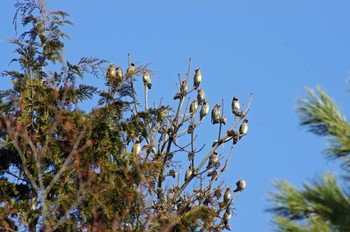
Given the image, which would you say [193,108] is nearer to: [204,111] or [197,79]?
[204,111]

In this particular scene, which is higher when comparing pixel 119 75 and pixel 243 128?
pixel 243 128

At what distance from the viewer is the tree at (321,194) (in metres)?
3.54

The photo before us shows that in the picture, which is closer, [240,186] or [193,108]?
[193,108]

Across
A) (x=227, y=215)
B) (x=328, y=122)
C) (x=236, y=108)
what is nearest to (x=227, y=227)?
(x=227, y=215)

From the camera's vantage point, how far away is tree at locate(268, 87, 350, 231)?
3545mm

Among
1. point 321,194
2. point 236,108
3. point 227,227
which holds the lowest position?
point 321,194

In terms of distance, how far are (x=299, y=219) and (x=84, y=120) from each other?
8.55 meters

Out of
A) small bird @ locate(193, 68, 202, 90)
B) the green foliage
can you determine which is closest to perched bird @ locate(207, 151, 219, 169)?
small bird @ locate(193, 68, 202, 90)

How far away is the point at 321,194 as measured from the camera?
3.59 metres

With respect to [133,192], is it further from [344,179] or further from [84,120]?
[344,179]

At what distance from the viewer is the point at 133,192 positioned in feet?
35.1

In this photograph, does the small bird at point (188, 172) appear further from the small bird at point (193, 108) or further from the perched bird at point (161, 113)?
the perched bird at point (161, 113)

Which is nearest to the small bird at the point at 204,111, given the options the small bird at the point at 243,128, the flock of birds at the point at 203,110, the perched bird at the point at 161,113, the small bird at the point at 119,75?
the flock of birds at the point at 203,110

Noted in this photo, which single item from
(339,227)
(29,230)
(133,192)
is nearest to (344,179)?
(339,227)
